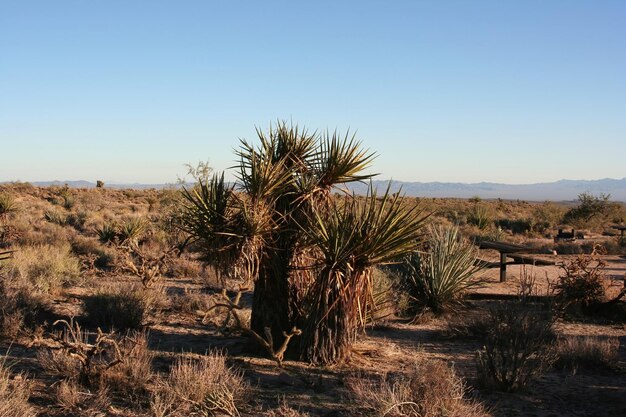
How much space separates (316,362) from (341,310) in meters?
0.82

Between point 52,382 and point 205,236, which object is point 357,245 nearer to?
point 205,236

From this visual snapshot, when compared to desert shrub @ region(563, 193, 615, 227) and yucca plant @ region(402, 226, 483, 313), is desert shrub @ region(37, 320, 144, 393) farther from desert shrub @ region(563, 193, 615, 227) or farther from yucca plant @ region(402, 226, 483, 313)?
desert shrub @ region(563, 193, 615, 227)

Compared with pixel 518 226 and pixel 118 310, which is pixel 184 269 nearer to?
pixel 118 310

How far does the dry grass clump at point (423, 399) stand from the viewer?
547 cm

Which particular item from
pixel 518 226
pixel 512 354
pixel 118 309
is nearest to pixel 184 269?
pixel 118 309

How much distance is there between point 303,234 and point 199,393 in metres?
2.49

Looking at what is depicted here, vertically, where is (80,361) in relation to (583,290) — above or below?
below

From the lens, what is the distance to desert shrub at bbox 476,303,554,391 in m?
6.80

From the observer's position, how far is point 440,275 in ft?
37.4

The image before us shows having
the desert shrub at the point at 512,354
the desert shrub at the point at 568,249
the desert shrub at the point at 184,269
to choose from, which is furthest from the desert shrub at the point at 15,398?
the desert shrub at the point at 568,249

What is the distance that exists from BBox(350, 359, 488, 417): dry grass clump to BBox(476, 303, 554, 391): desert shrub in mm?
842

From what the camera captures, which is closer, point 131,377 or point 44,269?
point 131,377

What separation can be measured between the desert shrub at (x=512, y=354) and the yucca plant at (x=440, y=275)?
4143mm

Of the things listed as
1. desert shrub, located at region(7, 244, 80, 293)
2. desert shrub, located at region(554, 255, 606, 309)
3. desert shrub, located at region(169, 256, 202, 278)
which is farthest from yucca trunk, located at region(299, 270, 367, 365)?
desert shrub, located at region(169, 256, 202, 278)
